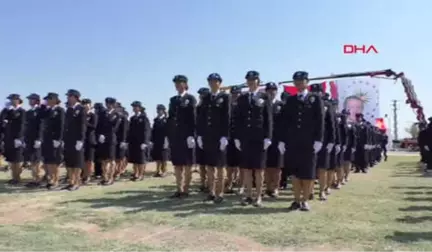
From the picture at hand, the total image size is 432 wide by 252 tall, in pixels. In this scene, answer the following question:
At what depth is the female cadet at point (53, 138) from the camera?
1059 cm

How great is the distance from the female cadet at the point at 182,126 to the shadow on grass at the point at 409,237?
13.2ft

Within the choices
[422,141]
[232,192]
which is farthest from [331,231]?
[422,141]

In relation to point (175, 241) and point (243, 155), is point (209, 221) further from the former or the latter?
point (243, 155)

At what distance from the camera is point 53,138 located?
34.7 ft

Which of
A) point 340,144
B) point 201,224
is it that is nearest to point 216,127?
point 201,224

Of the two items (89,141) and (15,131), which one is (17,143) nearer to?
(15,131)

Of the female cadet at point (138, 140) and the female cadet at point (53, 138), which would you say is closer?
the female cadet at point (53, 138)

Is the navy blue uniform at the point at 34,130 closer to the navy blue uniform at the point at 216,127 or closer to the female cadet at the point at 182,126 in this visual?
the female cadet at the point at 182,126

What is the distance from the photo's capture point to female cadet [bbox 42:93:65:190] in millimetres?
10586

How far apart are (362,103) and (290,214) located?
91.3ft

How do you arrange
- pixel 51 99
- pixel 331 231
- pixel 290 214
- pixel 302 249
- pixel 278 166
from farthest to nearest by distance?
1. pixel 51 99
2. pixel 278 166
3. pixel 290 214
4. pixel 331 231
5. pixel 302 249

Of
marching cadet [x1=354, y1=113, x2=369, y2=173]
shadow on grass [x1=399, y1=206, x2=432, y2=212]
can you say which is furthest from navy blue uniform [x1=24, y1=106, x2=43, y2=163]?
marching cadet [x1=354, y1=113, x2=369, y2=173]

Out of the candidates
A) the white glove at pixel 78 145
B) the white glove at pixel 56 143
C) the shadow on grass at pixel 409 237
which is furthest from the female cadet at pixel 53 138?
the shadow on grass at pixel 409 237

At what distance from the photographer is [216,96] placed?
863 centimetres
